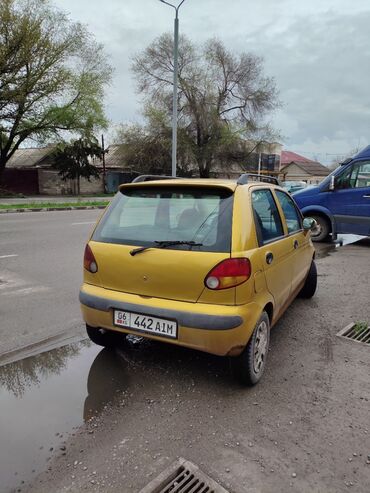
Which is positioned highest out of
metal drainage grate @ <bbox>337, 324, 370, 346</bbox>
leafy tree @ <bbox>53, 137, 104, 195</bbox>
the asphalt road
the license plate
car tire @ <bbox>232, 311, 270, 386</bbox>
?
leafy tree @ <bbox>53, 137, 104, 195</bbox>

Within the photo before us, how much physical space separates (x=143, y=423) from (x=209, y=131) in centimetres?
3509

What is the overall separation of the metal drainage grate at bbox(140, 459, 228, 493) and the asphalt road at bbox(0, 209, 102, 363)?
2050mm

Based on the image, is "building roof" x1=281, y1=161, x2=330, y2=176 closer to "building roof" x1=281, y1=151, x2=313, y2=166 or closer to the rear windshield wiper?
"building roof" x1=281, y1=151, x2=313, y2=166

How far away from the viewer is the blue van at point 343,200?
923cm

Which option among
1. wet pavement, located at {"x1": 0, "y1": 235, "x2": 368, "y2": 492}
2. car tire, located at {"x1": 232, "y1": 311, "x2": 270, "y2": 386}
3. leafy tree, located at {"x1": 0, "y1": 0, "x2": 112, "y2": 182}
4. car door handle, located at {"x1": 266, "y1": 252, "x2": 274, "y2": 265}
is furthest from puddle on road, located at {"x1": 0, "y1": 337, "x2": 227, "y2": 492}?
leafy tree, located at {"x1": 0, "y1": 0, "x2": 112, "y2": 182}

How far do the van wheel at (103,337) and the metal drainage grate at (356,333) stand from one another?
2.39 metres

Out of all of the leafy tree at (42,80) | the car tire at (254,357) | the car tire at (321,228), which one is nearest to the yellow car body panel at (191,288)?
the car tire at (254,357)

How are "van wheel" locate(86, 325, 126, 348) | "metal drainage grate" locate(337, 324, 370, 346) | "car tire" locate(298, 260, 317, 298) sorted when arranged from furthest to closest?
"car tire" locate(298, 260, 317, 298) < "metal drainage grate" locate(337, 324, 370, 346) < "van wheel" locate(86, 325, 126, 348)

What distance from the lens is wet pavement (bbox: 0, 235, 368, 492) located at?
2.41m

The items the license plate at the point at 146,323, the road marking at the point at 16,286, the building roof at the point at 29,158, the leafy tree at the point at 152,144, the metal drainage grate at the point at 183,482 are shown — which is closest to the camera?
the metal drainage grate at the point at 183,482

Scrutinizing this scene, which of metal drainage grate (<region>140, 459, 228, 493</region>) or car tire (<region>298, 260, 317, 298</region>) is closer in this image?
metal drainage grate (<region>140, 459, 228, 493</region>)

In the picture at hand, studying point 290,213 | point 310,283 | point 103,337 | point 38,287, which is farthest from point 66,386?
point 310,283

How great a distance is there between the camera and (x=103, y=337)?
3635mm

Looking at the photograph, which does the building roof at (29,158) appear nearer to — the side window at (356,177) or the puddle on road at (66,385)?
the side window at (356,177)
